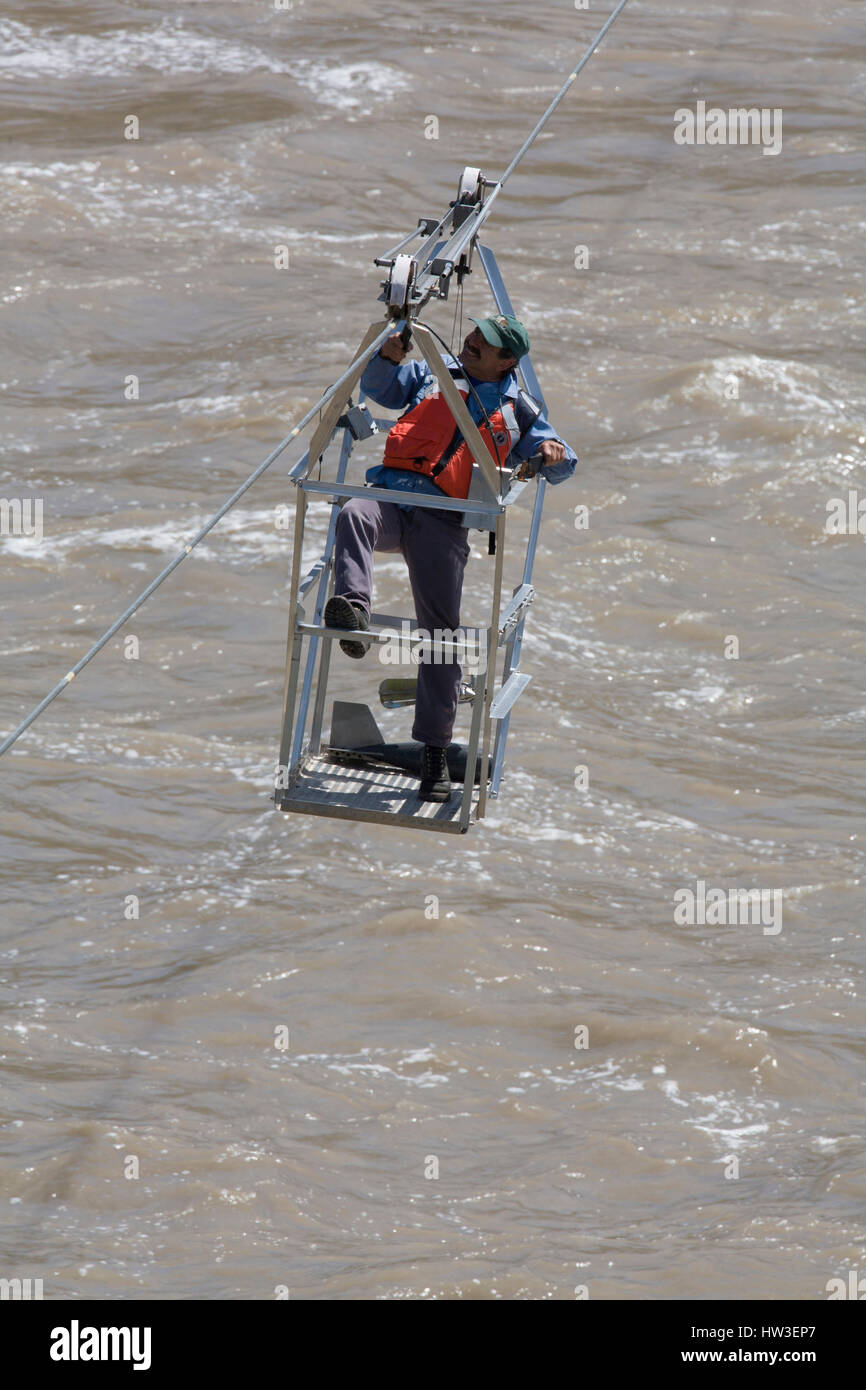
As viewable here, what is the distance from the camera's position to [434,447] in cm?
609

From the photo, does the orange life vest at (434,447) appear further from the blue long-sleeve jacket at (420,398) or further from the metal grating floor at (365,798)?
the metal grating floor at (365,798)

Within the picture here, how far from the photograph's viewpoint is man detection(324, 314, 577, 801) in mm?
6016

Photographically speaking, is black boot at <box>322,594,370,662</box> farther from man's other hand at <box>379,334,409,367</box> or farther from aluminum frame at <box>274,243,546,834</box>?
man's other hand at <box>379,334,409,367</box>

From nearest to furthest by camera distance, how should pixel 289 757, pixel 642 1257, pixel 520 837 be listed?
1. pixel 289 757
2. pixel 642 1257
3. pixel 520 837

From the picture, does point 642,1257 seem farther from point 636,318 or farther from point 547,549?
point 636,318

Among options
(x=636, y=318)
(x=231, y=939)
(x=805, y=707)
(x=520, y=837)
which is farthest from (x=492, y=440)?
(x=636, y=318)

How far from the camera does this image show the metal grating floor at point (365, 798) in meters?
5.90

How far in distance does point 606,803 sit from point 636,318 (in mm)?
6658

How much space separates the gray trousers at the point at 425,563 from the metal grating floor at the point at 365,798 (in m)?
0.20

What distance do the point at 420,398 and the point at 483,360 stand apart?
24 centimetres

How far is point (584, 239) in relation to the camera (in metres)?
17.7

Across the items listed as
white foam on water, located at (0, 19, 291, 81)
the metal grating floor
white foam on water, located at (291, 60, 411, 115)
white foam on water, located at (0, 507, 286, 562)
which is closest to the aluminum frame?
the metal grating floor

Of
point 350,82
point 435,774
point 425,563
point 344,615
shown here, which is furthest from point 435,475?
point 350,82

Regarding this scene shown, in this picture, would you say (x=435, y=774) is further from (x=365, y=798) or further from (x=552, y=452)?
(x=552, y=452)
